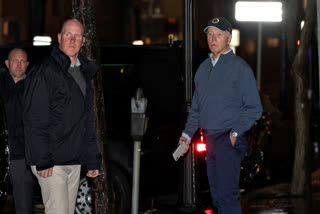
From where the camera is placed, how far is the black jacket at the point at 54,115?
208 inches

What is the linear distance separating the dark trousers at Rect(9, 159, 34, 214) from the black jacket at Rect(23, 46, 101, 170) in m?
1.54

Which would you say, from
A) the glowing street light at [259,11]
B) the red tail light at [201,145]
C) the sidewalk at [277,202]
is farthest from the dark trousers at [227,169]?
the glowing street light at [259,11]

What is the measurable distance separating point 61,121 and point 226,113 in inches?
60.4

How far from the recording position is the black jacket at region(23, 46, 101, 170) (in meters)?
5.28

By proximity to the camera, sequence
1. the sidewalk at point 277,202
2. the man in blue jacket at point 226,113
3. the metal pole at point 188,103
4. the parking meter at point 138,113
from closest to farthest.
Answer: the man in blue jacket at point 226,113 → the parking meter at point 138,113 → the metal pole at point 188,103 → the sidewalk at point 277,202

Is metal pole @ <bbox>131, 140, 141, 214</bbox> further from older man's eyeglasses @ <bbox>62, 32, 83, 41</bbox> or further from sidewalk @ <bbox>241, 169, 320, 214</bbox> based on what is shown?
sidewalk @ <bbox>241, 169, 320, 214</bbox>

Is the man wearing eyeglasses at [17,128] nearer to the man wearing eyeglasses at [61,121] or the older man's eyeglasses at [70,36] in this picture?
the man wearing eyeglasses at [61,121]

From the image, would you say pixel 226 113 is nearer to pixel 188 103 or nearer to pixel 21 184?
pixel 188 103

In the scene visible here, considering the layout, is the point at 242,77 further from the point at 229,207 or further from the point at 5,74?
the point at 5,74

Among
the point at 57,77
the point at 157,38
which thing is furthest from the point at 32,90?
the point at 157,38

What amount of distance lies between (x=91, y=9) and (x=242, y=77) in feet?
5.55

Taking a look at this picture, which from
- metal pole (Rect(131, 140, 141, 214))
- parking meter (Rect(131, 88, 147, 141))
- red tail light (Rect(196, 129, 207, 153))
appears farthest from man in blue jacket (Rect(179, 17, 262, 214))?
red tail light (Rect(196, 129, 207, 153))

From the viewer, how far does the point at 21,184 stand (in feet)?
23.0

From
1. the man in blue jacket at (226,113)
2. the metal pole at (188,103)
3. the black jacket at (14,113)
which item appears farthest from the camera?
the metal pole at (188,103)
